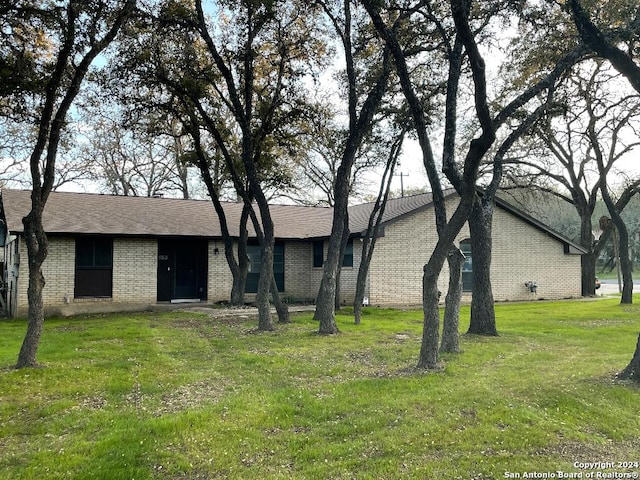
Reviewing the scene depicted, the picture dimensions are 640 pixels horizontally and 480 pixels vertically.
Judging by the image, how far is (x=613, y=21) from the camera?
8.73 meters

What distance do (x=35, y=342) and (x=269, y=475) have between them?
5338 millimetres

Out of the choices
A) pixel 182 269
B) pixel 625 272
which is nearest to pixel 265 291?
pixel 182 269

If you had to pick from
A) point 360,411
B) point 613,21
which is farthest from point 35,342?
point 613,21

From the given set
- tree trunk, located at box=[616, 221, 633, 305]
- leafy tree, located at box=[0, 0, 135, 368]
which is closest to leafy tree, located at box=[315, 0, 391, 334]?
leafy tree, located at box=[0, 0, 135, 368]

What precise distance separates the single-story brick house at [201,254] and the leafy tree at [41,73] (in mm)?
6937

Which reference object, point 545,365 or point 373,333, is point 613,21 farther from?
point 373,333

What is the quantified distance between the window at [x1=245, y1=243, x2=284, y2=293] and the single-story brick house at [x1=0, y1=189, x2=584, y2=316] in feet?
0.13

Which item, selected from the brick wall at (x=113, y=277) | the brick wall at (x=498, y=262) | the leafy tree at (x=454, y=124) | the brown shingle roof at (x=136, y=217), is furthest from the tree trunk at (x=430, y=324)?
the brick wall at (x=113, y=277)

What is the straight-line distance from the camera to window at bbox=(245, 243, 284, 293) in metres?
20.2

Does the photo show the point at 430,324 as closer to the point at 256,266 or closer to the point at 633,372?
the point at 633,372

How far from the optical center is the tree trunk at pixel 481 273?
37.0 ft

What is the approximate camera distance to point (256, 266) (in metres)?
20.5

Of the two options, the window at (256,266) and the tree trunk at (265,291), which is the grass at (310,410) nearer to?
the tree trunk at (265,291)

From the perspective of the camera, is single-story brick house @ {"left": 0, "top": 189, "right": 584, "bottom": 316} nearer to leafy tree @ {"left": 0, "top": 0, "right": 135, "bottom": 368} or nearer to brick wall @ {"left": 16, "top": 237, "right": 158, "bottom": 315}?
brick wall @ {"left": 16, "top": 237, "right": 158, "bottom": 315}
